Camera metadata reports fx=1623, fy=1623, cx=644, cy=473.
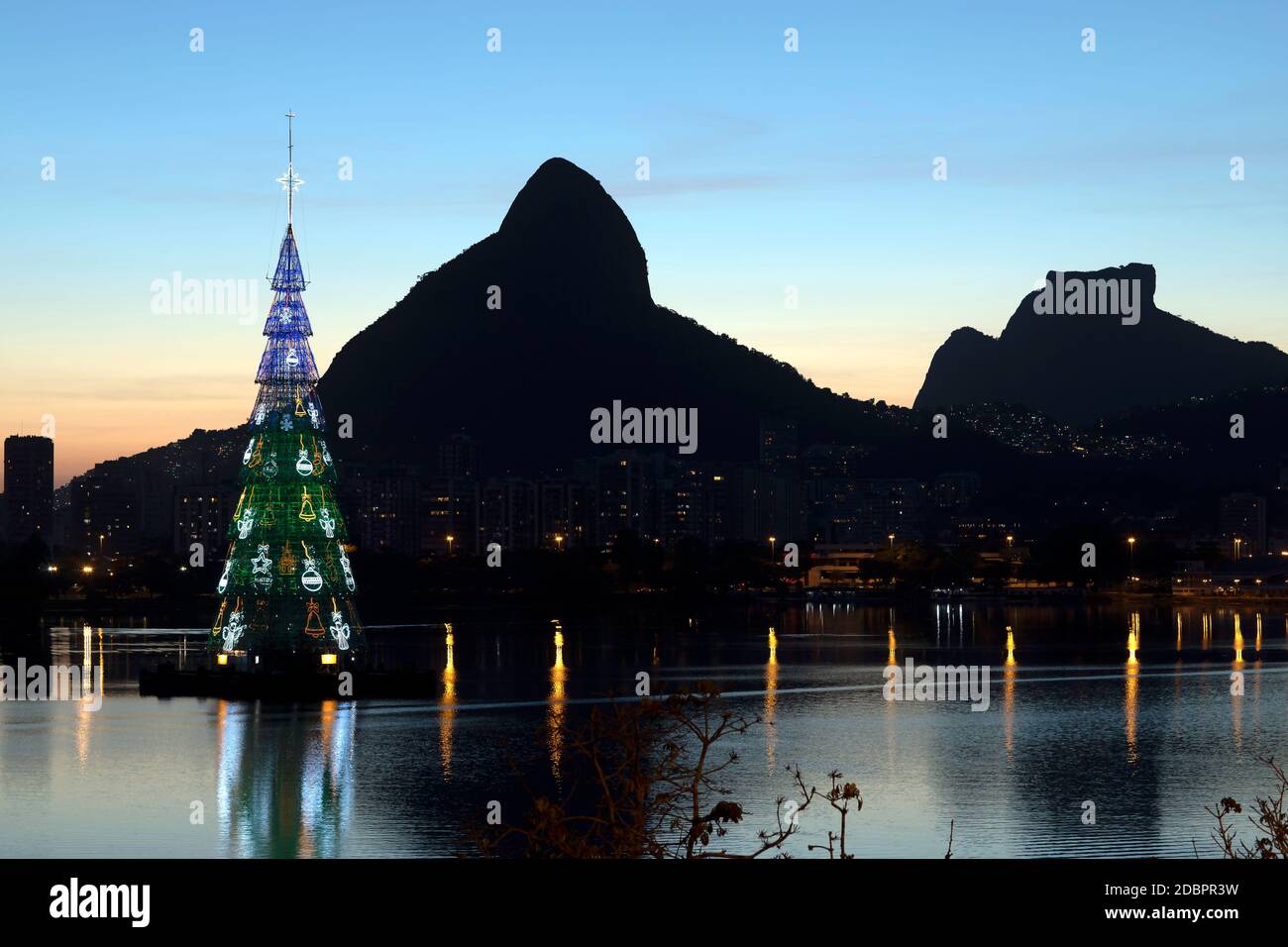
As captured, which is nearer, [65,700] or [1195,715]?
[1195,715]

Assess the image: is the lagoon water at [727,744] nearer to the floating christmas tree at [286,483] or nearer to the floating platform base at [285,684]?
the floating platform base at [285,684]

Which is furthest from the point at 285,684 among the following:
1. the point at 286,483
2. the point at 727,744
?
the point at 727,744

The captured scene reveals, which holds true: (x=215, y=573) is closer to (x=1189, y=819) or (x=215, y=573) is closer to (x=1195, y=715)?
(x=1195, y=715)

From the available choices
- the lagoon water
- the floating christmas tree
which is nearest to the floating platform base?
the lagoon water

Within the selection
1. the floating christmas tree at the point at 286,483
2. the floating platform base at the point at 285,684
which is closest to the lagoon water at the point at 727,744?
the floating platform base at the point at 285,684

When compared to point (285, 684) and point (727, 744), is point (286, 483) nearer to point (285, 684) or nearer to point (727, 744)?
point (285, 684)
